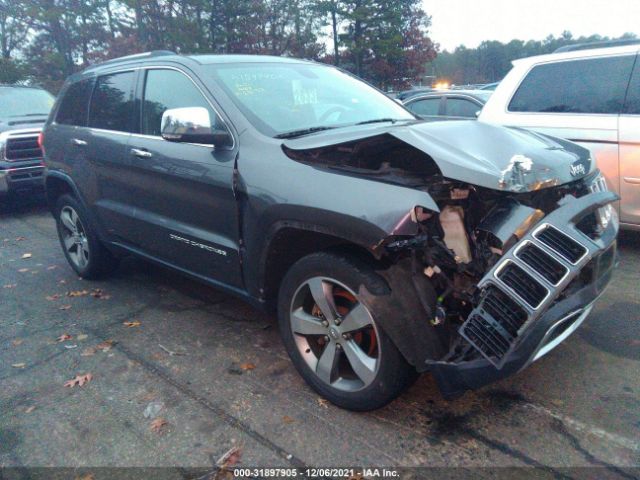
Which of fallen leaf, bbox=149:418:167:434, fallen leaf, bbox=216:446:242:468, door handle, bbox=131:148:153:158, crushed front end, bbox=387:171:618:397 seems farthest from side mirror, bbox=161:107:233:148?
fallen leaf, bbox=216:446:242:468

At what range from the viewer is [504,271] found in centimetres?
225

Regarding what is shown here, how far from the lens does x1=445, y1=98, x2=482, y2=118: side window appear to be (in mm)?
8125

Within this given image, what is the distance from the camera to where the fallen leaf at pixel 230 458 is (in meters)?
2.57

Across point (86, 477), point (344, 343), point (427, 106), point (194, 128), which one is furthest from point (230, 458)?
point (427, 106)

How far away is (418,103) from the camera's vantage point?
29.7ft

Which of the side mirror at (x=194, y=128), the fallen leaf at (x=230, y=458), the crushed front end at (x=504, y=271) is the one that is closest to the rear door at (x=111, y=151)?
the side mirror at (x=194, y=128)

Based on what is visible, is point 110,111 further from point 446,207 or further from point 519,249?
point 519,249

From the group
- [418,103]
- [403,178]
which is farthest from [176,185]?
[418,103]

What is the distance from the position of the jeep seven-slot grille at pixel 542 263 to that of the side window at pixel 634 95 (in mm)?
3404

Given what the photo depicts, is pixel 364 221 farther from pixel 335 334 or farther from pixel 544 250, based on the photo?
pixel 544 250

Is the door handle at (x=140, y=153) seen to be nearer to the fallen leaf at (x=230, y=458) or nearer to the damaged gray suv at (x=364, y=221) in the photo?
the damaged gray suv at (x=364, y=221)

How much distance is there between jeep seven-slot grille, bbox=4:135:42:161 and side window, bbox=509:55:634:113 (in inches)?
281

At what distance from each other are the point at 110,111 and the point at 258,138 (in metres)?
1.93

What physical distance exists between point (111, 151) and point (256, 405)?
242 cm
